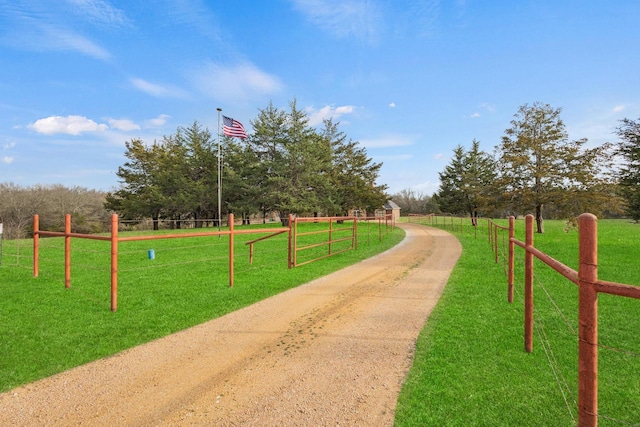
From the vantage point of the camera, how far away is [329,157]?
112 ft

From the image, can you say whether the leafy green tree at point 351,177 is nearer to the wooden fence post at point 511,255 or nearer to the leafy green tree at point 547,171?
the leafy green tree at point 547,171

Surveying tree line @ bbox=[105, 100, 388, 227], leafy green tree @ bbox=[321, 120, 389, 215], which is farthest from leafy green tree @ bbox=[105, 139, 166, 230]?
leafy green tree @ bbox=[321, 120, 389, 215]

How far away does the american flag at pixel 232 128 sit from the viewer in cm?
2058

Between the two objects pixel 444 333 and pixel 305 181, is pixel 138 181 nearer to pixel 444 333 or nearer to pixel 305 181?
pixel 305 181

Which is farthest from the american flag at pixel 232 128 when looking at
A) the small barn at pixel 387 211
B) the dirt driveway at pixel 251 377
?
the small barn at pixel 387 211

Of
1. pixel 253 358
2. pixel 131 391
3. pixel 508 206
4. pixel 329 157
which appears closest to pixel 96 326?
pixel 131 391

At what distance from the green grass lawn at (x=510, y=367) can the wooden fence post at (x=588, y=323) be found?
128 mm

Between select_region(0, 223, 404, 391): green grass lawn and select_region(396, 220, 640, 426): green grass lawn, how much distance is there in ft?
11.2

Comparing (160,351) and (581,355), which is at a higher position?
(581,355)

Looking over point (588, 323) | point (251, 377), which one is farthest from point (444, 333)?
point (588, 323)

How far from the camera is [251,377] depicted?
3301 mm

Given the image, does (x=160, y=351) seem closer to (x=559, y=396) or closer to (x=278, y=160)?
(x=559, y=396)

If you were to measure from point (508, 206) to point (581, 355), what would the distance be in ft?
85.6

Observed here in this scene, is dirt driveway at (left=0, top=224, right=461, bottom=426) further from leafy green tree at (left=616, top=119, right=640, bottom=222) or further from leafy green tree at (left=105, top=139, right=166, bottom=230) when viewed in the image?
leafy green tree at (left=105, top=139, right=166, bottom=230)
